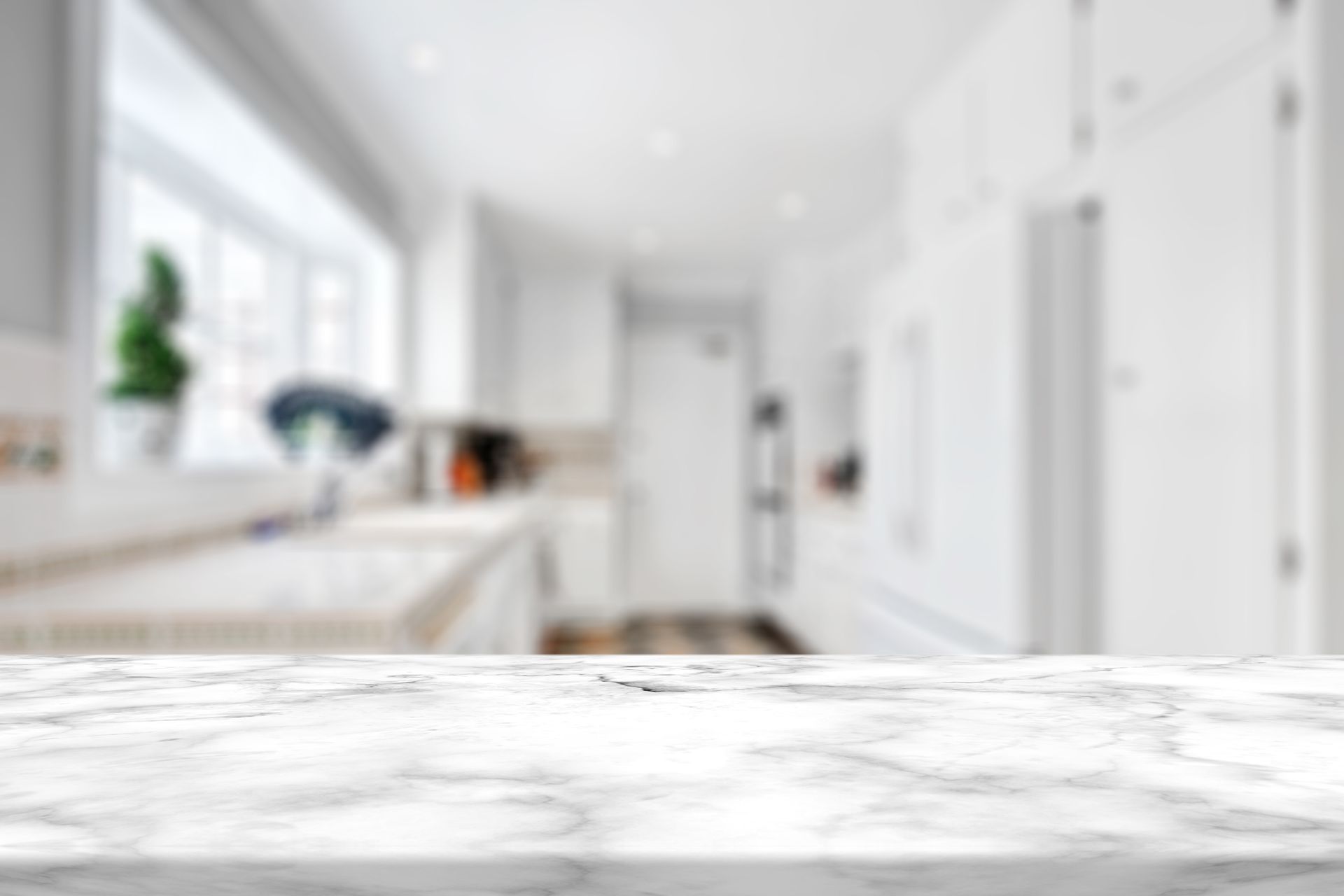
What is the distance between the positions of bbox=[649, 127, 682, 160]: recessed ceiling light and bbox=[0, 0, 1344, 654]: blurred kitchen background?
2 centimetres

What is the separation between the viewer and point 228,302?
10.6 feet

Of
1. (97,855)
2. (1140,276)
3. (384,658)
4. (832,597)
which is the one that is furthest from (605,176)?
(97,855)

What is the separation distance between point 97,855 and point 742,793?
21 cm

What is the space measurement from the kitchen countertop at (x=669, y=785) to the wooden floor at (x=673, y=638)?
445cm

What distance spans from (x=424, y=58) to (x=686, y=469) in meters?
3.98

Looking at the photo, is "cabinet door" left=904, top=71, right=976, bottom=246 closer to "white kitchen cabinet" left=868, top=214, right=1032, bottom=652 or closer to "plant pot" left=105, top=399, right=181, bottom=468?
"white kitchen cabinet" left=868, top=214, right=1032, bottom=652

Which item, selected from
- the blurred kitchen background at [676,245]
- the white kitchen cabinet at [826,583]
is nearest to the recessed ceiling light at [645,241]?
the blurred kitchen background at [676,245]

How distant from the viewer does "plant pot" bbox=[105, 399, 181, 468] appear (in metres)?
2.12

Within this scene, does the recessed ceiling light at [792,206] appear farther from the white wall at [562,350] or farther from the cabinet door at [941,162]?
the white wall at [562,350]

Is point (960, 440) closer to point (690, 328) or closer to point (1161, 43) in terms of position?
point (1161, 43)

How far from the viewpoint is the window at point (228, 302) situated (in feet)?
8.25

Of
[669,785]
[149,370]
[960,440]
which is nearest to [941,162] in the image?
[960,440]

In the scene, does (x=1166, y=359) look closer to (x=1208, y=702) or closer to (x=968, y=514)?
(x=968, y=514)

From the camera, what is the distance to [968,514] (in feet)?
8.02
